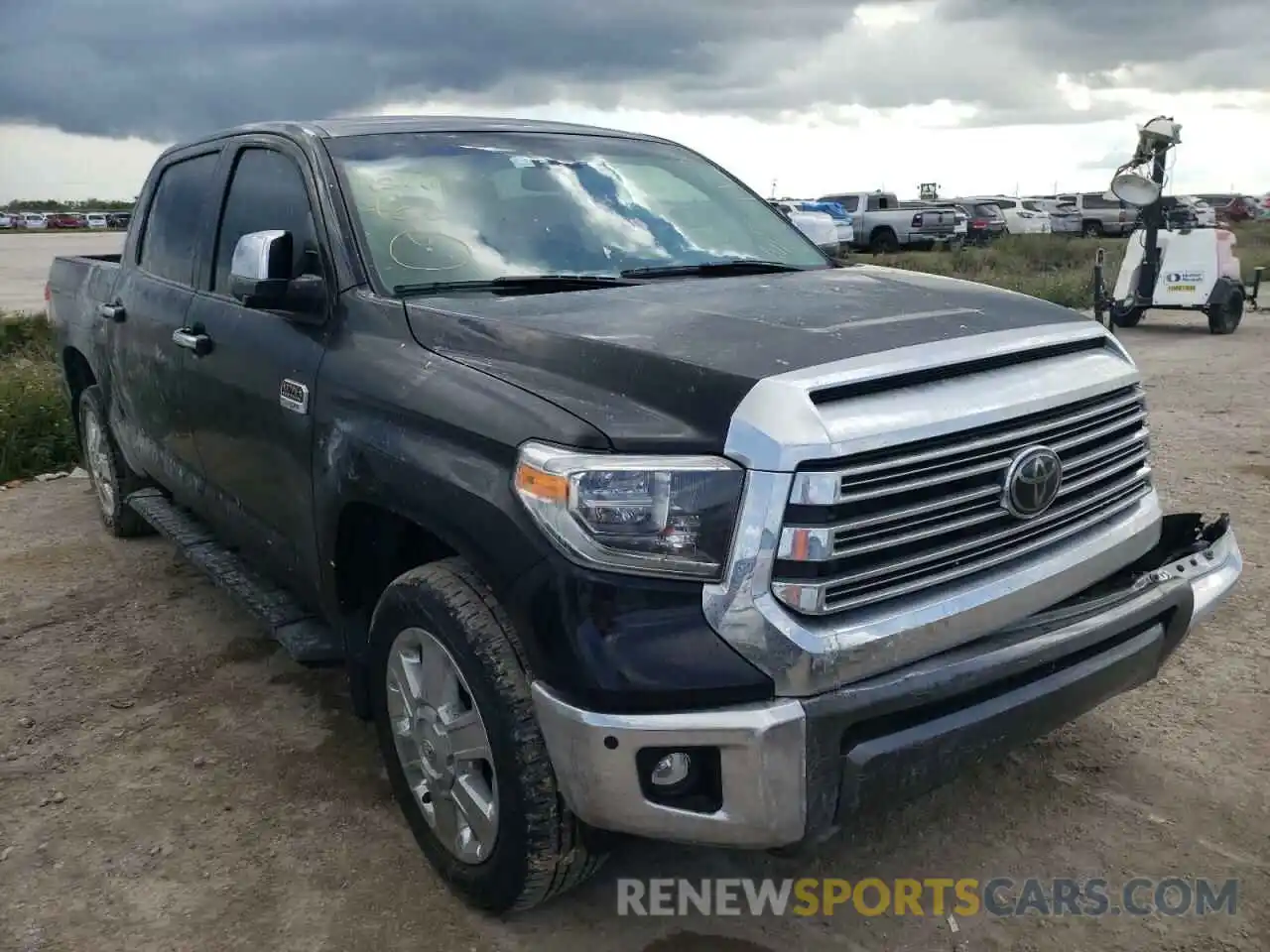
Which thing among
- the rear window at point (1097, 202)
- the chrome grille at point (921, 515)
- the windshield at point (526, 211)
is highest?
the windshield at point (526, 211)

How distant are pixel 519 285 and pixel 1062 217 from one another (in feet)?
126

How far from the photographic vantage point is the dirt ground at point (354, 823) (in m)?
2.66

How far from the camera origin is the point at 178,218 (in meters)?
4.54

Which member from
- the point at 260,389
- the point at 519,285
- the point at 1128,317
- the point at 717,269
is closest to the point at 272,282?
the point at 260,389

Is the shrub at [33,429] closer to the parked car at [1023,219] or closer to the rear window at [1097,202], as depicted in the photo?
the parked car at [1023,219]

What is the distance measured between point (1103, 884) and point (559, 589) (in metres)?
1.65

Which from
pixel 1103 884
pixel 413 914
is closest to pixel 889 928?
pixel 1103 884

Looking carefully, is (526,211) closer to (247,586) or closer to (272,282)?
(272,282)

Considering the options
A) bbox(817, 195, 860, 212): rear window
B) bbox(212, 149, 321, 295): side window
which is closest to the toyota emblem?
bbox(212, 149, 321, 295): side window

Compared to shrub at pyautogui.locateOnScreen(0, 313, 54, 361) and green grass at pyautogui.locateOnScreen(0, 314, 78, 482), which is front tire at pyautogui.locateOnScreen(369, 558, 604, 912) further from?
shrub at pyautogui.locateOnScreen(0, 313, 54, 361)

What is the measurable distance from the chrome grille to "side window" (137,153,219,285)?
299 centimetres

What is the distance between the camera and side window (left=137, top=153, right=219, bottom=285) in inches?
168

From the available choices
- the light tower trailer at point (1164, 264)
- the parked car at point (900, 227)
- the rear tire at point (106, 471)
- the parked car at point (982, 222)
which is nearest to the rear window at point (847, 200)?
the parked car at point (900, 227)

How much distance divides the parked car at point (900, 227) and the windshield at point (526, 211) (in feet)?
93.9
